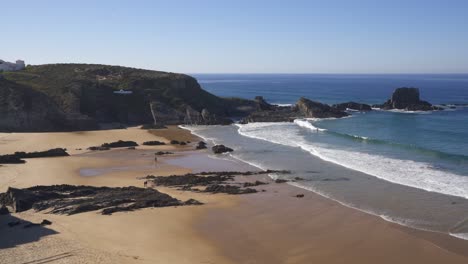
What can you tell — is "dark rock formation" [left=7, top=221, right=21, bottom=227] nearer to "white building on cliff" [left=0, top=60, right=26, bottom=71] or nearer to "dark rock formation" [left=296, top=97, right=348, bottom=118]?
"dark rock formation" [left=296, top=97, right=348, bottom=118]

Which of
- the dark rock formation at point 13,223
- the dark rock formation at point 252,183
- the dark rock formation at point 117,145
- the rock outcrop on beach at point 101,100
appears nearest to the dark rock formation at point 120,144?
the dark rock formation at point 117,145

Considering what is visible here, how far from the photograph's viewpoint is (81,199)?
23.6 metres

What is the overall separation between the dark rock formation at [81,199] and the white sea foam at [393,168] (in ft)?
43.2

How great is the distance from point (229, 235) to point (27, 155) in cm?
2389

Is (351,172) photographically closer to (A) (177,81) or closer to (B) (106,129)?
(B) (106,129)

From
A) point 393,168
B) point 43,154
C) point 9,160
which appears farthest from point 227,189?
point 43,154

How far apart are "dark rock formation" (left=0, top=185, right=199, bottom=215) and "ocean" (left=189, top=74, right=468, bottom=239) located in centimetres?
885

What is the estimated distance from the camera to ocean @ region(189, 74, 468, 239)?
23.1 metres

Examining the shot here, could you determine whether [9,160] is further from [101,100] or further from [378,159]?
[101,100]

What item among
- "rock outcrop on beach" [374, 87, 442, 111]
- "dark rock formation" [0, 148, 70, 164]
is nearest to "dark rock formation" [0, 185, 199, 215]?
"dark rock formation" [0, 148, 70, 164]

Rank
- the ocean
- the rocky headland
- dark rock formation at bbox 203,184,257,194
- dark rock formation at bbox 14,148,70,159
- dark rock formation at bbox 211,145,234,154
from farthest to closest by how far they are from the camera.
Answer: the rocky headland → dark rock formation at bbox 211,145,234,154 → dark rock formation at bbox 14,148,70,159 → dark rock formation at bbox 203,184,257,194 → the ocean

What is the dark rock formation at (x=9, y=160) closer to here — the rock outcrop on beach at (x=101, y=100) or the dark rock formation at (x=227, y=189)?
the dark rock formation at (x=227, y=189)

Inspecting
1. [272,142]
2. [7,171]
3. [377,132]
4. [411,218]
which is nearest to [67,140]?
[7,171]

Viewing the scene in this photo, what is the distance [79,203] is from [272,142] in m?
25.0
